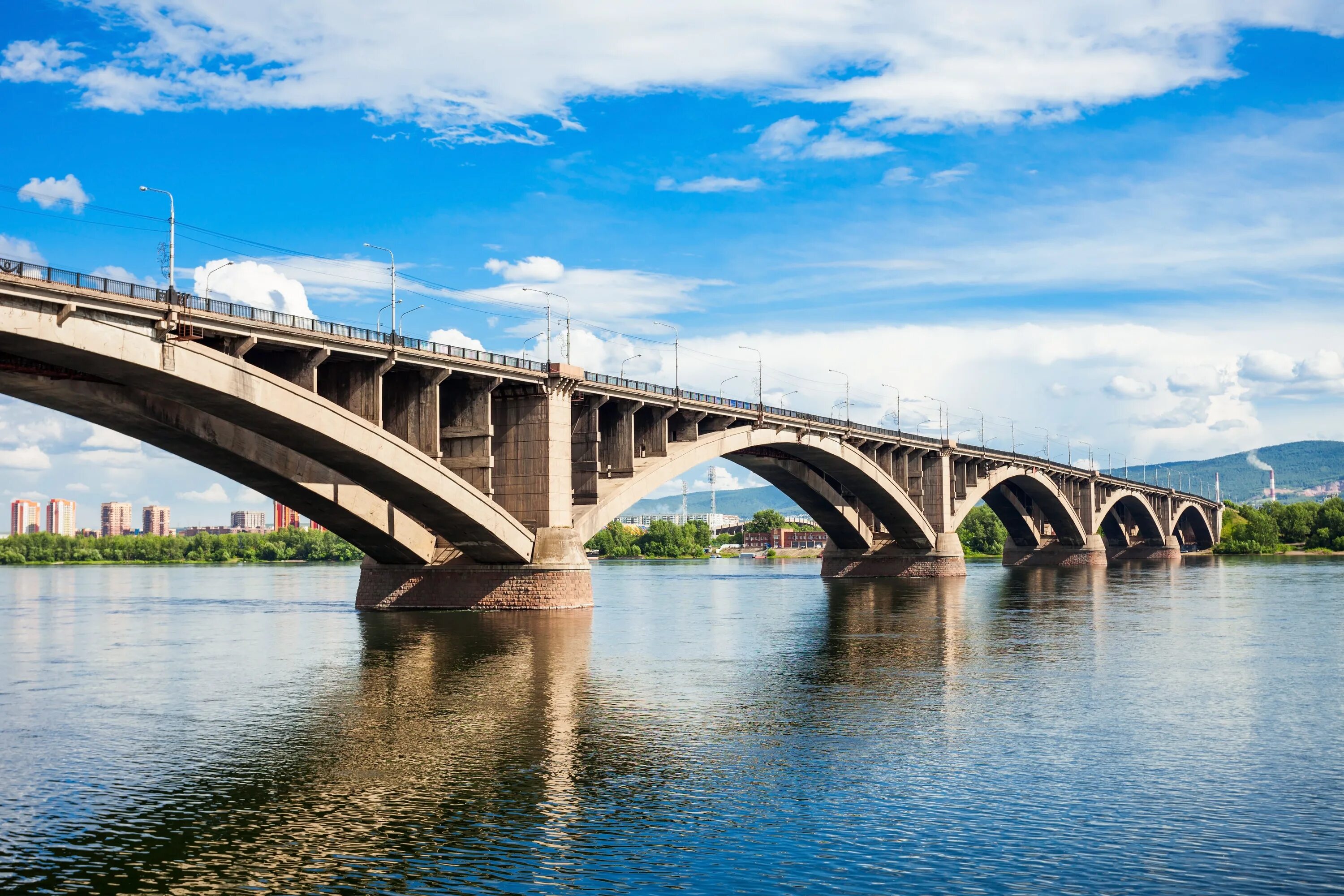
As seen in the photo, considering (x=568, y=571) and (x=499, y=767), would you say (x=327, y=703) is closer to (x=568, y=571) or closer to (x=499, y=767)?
(x=499, y=767)

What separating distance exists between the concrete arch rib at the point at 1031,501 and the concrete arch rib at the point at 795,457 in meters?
19.3

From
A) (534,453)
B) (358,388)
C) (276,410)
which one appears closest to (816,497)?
(534,453)

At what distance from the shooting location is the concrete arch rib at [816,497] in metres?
102

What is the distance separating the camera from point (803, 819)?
19281 millimetres

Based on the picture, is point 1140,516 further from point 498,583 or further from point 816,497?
point 498,583

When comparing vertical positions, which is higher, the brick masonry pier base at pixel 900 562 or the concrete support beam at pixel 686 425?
the concrete support beam at pixel 686 425

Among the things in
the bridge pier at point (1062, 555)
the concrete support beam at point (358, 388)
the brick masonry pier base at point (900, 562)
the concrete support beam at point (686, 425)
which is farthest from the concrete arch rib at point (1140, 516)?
the concrete support beam at point (358, 388)

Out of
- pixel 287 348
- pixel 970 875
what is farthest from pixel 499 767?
pixel 287 348

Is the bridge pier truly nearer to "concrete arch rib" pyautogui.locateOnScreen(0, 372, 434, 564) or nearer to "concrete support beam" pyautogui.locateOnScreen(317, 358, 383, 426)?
"concrete arch rib" pyautogui.locateOnScreen(0, 372, 434, 564)

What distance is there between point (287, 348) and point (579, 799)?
3509 centimetres

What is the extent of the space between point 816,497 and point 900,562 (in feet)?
39.0

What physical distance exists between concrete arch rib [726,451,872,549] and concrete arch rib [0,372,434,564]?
127 ft

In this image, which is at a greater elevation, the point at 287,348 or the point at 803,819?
the point at 287,348

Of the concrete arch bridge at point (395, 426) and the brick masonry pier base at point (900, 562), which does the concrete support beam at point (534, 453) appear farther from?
the brick masonry pier base at point (900, 562)
